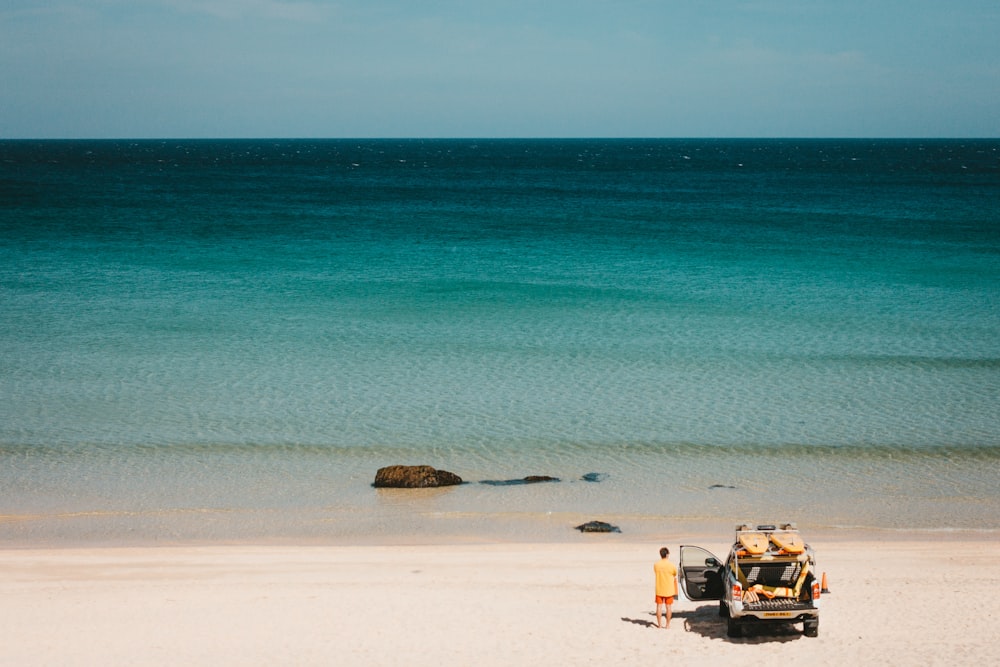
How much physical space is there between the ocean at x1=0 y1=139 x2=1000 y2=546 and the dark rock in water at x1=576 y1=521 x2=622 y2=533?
0.25 m

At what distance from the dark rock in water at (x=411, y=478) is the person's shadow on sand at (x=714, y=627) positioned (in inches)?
263

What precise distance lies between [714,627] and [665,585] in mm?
953

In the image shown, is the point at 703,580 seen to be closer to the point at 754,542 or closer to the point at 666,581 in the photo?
the point at 666,581

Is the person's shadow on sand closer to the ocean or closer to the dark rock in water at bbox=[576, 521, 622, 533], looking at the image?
the dark rock in water at bbox=[576, 521, 622, 533]

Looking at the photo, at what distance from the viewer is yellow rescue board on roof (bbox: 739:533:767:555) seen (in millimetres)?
11875

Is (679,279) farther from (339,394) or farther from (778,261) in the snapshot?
(339,394)

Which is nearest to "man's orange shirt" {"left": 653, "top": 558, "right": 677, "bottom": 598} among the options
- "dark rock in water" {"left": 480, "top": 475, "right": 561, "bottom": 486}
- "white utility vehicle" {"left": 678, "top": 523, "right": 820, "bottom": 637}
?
"white utility vehicle" {"left": 678, "top": 523, "right": 820, "bottom": 637}

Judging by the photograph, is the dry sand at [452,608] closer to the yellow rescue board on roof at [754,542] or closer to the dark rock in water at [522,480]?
the yellow rescue board on roof at [754,542]

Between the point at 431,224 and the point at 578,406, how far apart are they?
36737 mm

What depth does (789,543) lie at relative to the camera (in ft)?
38.9

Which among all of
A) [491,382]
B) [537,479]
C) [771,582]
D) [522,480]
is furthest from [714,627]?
[491,382]

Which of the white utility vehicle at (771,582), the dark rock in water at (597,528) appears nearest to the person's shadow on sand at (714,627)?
the white utility vehicle at (771,582)

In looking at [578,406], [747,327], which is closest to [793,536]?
[578,406]

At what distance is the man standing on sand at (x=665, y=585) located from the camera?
12375 millimetres
